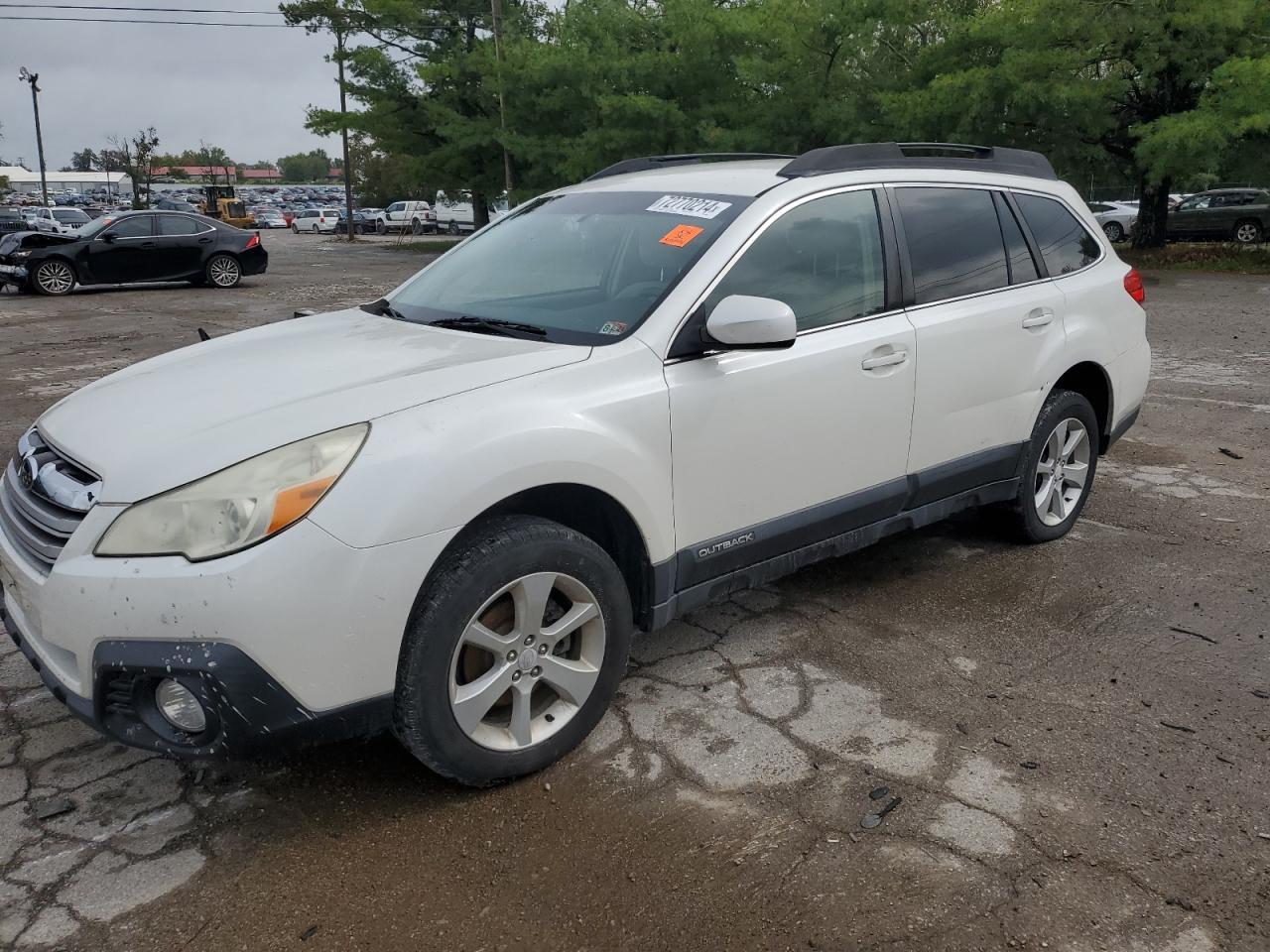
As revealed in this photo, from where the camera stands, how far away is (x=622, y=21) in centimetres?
2452

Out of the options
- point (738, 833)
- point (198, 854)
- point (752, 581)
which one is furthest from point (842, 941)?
point (198, 854)

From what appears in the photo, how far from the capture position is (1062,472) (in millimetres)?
4805

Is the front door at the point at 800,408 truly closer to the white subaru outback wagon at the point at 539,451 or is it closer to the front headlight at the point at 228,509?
the white subaru outback wagon at the point at 539,451

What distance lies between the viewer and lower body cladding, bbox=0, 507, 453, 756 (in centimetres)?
234

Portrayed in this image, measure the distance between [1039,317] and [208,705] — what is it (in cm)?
354

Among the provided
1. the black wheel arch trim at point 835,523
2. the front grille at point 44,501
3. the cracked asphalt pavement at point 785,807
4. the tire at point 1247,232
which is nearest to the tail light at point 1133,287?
the black wheel arch trim at point 835,523

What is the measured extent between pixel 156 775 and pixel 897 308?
288 cm

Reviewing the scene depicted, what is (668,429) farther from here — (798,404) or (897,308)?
(897,308)

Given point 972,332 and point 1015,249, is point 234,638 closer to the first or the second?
point 972,332

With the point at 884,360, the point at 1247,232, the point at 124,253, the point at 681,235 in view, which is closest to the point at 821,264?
the point at 884,360

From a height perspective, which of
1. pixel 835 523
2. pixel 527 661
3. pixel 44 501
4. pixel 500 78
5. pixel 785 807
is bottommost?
pixel 785 807

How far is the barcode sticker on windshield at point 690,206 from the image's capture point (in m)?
3.50

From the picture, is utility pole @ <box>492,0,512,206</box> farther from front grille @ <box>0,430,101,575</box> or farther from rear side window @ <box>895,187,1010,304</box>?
front grille @ <box>0,430,101,575</box>

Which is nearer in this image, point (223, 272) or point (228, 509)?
point (228, 509)
